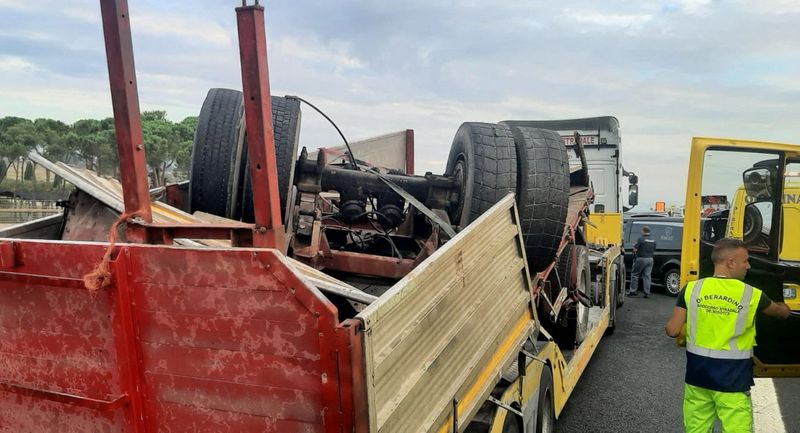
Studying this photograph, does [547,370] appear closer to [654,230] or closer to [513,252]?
[513,252]

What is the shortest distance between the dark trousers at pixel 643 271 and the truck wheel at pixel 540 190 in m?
9.03

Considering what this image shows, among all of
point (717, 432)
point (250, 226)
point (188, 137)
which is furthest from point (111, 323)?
point (188, 137)

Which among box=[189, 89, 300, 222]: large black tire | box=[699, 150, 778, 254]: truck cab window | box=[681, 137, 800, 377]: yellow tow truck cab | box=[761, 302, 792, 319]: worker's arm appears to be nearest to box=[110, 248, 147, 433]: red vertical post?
box=[189, 89, 300, 222]: large black tire

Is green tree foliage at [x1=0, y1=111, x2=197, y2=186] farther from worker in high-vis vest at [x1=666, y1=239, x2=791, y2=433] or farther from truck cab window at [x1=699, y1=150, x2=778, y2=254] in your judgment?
worker in high-vis vest at [x1=666, y1=239, x2=791, y2=433]

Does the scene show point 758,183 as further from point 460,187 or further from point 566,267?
point 460,187

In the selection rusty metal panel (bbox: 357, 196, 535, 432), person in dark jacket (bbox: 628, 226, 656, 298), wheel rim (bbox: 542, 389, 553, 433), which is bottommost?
person in dark jacket (bbox: 628, 226, 656, 298)

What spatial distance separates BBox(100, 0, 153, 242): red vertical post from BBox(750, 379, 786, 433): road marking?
5.14 m

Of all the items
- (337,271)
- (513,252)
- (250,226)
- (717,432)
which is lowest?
(717,432)

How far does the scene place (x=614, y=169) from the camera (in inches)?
466

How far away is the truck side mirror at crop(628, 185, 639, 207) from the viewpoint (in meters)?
12.4

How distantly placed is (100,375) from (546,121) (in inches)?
444

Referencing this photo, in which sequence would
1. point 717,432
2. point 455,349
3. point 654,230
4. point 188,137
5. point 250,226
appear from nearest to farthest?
point 250,226
point 455,349
point 717,432
point 654,230
point 188,137

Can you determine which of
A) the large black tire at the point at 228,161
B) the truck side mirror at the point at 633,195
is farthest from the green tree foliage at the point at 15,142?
the large black tire at the point at 228,161

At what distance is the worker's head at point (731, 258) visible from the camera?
148 inches
